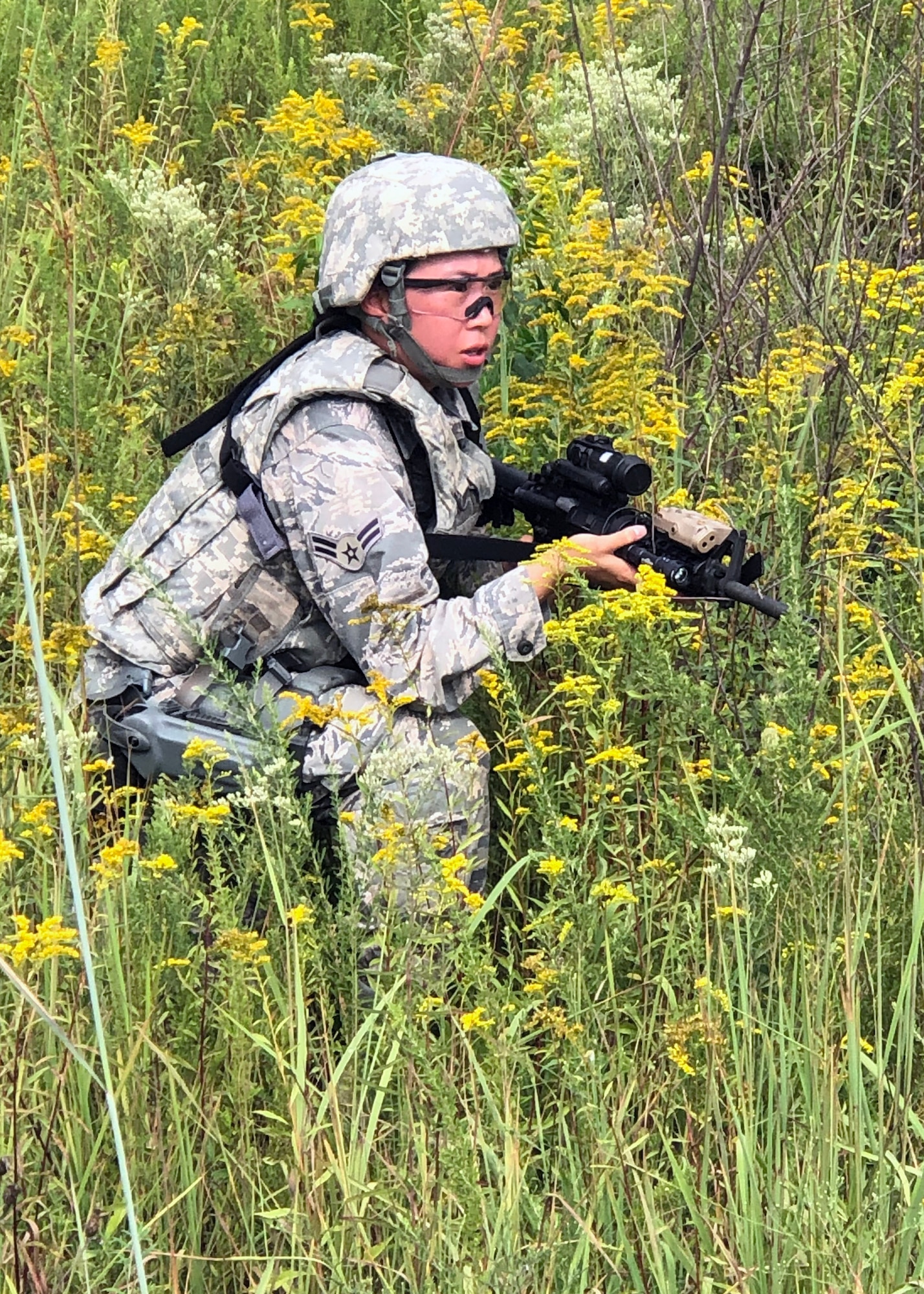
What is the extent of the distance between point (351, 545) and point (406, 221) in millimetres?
640

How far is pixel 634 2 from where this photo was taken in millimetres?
5887

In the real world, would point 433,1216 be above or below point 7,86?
below

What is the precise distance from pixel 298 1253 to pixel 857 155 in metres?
4.06

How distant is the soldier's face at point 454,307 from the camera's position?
335cm

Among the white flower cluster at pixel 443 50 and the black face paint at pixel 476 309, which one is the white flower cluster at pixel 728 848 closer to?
the black face paint at pixel 476 309

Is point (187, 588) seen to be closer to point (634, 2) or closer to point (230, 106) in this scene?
point (230, 106)

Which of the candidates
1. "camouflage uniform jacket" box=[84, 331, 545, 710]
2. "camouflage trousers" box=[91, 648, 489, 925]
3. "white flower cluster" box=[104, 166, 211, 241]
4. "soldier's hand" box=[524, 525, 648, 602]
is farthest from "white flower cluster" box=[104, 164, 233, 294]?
"soldier's hand" box=[524, 525, 648, 602]

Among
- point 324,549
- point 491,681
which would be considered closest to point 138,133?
point 324,549

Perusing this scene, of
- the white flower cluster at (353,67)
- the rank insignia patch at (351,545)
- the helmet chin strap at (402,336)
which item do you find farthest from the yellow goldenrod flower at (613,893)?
the white flower cluster at (353,67)

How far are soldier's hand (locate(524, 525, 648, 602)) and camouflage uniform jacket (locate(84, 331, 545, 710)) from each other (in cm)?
3

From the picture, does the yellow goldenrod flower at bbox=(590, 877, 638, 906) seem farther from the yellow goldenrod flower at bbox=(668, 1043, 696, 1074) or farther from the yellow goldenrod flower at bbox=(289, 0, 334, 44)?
the yellow goldenrod flower at bbox=(289, 0, 334, 44)

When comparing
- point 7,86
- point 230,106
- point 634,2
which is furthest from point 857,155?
point 7,86

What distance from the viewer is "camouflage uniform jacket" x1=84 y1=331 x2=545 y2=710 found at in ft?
10.6

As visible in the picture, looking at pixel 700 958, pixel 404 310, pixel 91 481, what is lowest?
pixel 700 958
